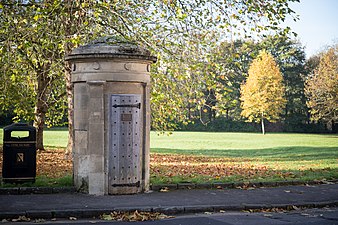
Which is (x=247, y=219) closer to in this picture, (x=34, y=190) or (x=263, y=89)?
(x=34, y=190)

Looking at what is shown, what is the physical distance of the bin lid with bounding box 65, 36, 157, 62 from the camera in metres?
11.2

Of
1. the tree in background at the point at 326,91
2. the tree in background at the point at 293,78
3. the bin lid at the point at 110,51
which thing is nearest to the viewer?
the bin lid at the point at 110,51

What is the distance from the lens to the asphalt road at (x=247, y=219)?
8.73m

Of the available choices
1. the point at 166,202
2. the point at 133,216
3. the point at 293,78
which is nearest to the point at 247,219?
the point at 166,202

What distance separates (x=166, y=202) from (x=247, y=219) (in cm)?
184

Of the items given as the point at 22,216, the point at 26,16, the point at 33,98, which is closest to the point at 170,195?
the point at 22,216

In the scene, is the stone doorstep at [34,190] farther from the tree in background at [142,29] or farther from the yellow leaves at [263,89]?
the yellow leaves at [263,89]

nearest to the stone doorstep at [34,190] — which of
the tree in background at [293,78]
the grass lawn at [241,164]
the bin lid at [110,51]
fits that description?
the grass lawn at [241,164]

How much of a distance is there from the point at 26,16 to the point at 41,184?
882 centimetres

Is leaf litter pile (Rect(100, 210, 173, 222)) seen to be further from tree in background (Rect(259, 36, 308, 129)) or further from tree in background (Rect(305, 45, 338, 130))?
tree in background (Rect(259, 36, 308, 129))

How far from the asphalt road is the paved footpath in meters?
0.32

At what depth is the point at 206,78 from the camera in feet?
48.1

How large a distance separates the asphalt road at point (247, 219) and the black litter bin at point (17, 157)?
3.42 metres

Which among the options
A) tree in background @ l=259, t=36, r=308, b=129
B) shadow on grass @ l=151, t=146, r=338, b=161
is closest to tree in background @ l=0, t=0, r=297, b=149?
shadow on grass @ l=151, t=146, r=338, b=161
